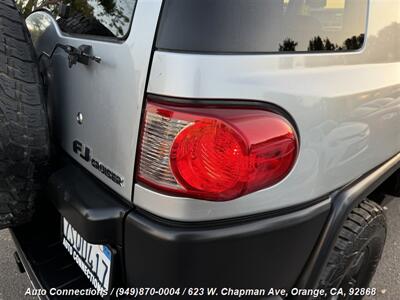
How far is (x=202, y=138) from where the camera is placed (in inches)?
47.0

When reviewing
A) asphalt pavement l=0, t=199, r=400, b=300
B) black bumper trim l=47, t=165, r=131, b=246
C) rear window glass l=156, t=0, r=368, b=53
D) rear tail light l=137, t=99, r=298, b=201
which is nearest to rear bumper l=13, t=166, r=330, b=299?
black bumper trim l=47, t=165, r=131, b=246

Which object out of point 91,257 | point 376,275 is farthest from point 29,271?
point 376,275

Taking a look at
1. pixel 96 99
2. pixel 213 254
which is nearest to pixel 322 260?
pixel 213 254

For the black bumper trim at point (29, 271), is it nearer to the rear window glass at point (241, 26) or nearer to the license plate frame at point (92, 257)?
the license plate frame at point (92, 257)

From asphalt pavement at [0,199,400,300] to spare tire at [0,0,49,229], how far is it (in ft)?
3.19

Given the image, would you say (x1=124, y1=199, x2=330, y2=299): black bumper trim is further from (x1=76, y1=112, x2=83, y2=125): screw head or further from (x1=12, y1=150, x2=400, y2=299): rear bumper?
(x1=76, y1=112, x2=83, y2=125): screw head

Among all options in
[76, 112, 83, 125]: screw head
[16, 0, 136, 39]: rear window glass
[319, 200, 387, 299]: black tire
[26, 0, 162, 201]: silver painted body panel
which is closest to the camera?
[26, 0, 162, 201]: silver painted body panel

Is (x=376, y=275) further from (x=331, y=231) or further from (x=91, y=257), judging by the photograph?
(x=91, y=257)

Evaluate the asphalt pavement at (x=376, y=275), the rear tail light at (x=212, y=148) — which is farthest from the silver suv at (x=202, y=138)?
the asphalt pavement at (x=376, y=275)

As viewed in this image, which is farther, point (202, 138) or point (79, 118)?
point (79, 118)

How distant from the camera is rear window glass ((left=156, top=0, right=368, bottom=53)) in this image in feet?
3.83

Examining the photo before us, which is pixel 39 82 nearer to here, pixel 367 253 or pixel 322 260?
pixel 322 260

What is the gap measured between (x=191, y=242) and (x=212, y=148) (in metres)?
0.29

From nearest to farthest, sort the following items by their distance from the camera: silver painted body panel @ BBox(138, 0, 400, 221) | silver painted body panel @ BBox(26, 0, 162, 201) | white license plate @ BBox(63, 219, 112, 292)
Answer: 1. silver painted body panel @ BBox(138, 0, 400, 221)
2. silver painted body panel @ BBox(26, 0, 162, 201)
3. white license plate @ BBox(63, 219, 112, 292)
